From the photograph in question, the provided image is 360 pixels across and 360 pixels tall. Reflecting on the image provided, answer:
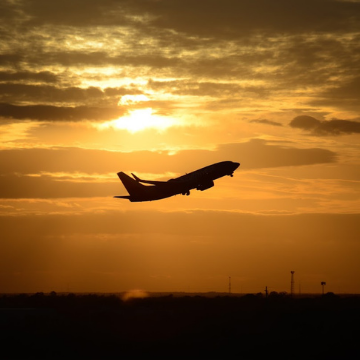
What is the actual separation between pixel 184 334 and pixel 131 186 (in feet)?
295

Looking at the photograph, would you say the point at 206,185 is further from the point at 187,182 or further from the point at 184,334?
the point at 184,334

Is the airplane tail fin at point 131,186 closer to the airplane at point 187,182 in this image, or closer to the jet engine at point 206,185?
the airplane at point 187,182

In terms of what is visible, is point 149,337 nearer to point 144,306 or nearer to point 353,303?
point 144,306

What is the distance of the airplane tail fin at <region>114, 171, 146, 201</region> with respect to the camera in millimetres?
171125

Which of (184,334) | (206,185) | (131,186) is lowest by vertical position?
(184,334)

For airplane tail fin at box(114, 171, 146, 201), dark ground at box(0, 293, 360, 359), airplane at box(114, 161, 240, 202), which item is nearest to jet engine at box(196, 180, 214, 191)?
airplane at box(114, 161, 240, 202)

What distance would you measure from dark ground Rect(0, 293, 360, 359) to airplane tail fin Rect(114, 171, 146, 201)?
5709cm

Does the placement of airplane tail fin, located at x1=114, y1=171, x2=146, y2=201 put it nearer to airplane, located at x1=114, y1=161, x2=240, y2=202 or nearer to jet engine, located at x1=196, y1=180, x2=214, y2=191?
airplane, located at x1=114, y1=161, x2=240, y2=202

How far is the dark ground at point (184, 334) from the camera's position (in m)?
82.0

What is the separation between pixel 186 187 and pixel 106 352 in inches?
2879

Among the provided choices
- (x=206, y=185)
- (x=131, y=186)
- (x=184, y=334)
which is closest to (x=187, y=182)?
(x=206, y=185)

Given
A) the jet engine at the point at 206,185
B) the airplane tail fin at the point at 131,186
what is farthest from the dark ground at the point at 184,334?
the airplane tail fin at the point at 131,186

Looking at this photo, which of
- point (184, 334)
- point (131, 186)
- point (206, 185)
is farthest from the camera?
point (131, 186)

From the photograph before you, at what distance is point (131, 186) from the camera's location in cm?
17900
